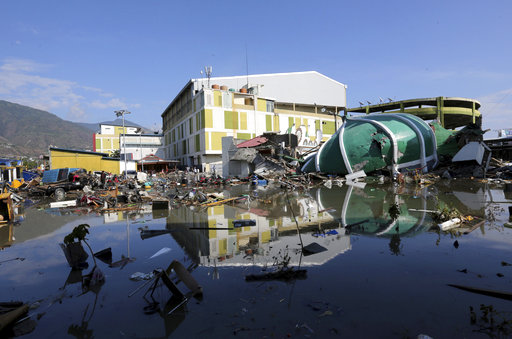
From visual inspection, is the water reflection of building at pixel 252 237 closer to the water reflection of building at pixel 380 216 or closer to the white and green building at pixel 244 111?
the water reflection of building at pixel 380 216

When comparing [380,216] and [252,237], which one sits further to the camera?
[380,216]

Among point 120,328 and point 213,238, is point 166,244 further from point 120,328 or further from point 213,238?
point 120,328

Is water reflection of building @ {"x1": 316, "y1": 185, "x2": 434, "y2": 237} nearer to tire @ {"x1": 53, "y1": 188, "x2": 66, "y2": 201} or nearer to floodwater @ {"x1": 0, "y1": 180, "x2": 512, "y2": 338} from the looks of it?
floodwater @ {"x1": 0, "y1": 180, "x2": 512, "y2": 338}

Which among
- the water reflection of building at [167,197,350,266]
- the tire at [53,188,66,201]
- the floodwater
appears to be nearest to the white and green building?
the tire at [53,188,66,201]

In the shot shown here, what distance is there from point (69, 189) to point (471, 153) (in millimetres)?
25993

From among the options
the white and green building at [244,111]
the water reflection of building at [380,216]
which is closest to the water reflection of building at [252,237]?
the water reflection of building at [380,216]

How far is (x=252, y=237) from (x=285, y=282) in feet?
8.02

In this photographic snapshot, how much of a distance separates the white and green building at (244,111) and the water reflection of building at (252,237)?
94.2 ft

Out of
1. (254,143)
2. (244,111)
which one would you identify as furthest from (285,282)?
(244,111)

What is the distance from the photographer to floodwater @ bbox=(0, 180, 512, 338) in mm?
2916

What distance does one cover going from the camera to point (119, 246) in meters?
6.06

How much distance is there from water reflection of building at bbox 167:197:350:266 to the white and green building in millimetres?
28710

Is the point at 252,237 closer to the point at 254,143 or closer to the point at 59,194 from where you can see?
the point at 59,194

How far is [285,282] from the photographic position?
154 inches
